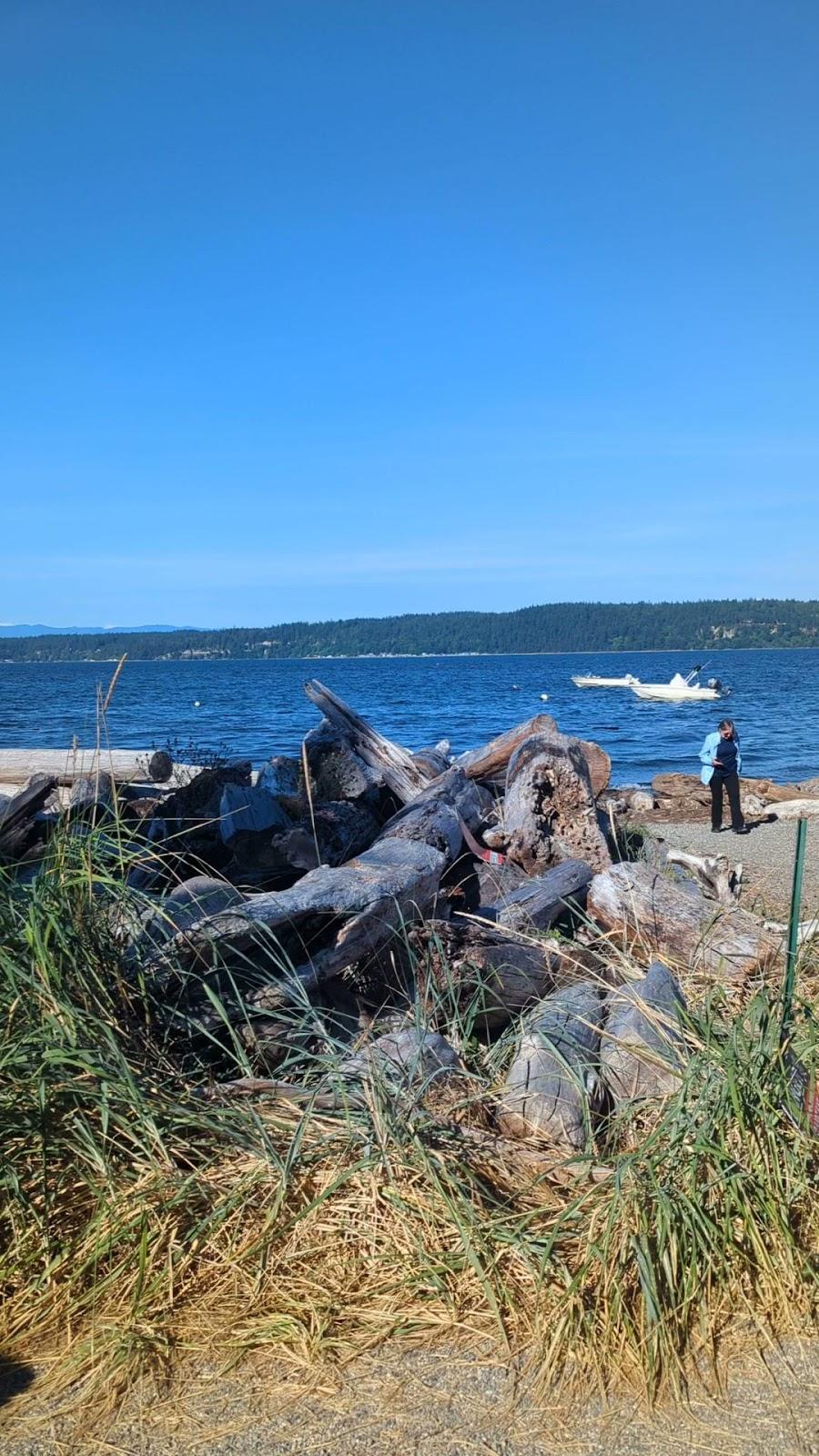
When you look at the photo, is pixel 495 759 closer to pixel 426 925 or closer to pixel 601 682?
pixel 426 925

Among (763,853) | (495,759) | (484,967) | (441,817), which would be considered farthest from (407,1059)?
(763,853)

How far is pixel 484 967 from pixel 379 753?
472 cm

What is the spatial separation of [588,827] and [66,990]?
479cm

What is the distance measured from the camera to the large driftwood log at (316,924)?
3.96m

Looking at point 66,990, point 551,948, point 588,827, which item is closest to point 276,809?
point 588,827

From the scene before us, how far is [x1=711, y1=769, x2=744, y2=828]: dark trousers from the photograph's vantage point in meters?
13.6

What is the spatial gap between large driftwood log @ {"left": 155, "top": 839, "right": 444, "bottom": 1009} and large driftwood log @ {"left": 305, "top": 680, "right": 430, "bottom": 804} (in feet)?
11.3

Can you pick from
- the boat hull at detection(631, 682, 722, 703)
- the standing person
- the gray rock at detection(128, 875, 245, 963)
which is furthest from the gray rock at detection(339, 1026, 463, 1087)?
the boat hull at detection(631, 682, 722, 703)

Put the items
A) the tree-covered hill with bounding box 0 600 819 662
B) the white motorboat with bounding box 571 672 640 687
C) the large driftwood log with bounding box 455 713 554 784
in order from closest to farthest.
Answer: the large driftwood log with bounding box 455 713 554 784, the white motorboat with bounding box 571 672 640 687, the tree-covered hill with bounding box 0 600 819 662

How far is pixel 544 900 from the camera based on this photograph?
588 cm

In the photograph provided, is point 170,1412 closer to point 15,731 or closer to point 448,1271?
point 448,1271

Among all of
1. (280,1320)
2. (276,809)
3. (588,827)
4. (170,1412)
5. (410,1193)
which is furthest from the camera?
(588,827)

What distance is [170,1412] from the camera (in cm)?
238

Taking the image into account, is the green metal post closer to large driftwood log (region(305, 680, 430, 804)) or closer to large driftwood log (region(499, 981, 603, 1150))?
large driftwood log (region(499, 981, 603, 1150))
